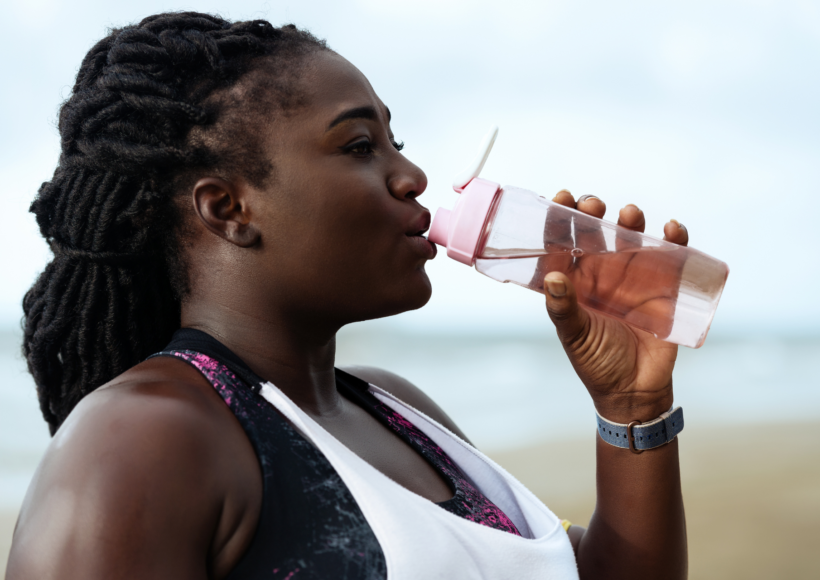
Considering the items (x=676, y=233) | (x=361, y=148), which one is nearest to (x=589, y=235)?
(x=676, y=233)

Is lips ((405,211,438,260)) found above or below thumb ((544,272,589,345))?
above

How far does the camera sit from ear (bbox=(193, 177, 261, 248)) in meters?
1.26

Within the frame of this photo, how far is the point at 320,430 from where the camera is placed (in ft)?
3.54

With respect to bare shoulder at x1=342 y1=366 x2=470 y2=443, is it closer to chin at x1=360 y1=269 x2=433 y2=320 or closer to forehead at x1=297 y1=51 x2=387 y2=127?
chin at x1=360 y1=269 x2=433 y2=320

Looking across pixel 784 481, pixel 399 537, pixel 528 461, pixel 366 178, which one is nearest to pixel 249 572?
A: pixel 399 537

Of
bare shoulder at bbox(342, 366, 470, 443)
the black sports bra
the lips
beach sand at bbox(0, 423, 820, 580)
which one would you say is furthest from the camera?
beach sand at bbox(0, 423, 820, 580)

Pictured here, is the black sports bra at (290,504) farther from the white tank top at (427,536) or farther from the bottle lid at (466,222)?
the bottle lid at (466,222)

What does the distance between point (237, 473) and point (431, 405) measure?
94 cm

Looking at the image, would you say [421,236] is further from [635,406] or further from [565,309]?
[635,406]

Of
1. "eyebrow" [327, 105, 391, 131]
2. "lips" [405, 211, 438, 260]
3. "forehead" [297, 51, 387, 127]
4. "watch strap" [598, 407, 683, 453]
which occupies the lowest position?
"watch strap" [598, 407, 683, 453]

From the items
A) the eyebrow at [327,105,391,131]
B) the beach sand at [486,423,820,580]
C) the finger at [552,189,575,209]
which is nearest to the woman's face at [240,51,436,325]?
the eyebrow at [327,105,391,131]

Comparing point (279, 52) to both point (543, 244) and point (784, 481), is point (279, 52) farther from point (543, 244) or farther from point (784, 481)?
point (784, 481)

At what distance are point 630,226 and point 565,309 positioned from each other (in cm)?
27

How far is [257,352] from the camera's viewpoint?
1286 millimetres
